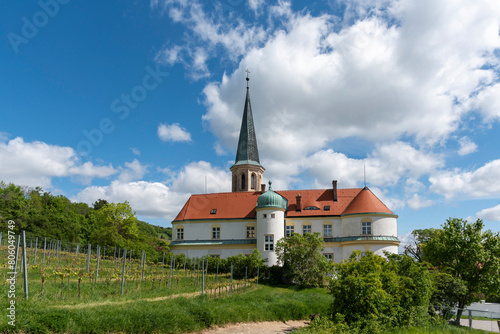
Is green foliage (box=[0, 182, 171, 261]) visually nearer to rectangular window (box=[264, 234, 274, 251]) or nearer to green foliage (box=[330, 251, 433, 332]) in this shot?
rectangular window (box=[264, 234, 274, 251])

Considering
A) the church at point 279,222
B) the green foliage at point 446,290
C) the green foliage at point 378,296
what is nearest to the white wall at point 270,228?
the church at point 279,222

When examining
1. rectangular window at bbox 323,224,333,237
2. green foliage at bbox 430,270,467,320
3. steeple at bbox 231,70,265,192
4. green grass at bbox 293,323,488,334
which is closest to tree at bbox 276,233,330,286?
rectangular window at bbox 323,224,333,237

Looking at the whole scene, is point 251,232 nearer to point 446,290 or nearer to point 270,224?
point 270,224

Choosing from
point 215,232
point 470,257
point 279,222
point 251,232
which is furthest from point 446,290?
point 215,232

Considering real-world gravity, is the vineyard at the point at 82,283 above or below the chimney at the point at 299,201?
below

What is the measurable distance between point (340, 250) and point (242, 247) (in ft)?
33.2

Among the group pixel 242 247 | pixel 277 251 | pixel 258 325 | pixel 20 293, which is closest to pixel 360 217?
pixel 277 251

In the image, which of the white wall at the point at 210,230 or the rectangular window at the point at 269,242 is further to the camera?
the white wall at the point at 210,230

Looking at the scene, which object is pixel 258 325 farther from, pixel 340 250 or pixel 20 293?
pixel 340 250

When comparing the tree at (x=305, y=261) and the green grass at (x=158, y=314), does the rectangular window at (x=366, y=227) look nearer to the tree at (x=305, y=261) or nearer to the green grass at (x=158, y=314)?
the tree at (x=305, y=261)

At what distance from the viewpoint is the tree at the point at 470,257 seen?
84.6 ft

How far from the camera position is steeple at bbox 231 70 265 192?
5553cm

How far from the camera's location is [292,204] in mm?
45719

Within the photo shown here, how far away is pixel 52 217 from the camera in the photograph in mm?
57500
